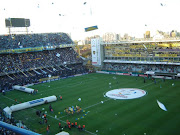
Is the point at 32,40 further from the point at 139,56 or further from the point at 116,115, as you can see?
the point at 116,115

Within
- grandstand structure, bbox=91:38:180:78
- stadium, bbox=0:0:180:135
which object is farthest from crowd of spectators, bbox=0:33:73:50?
grandstand structure, bbox=91:38:180:78

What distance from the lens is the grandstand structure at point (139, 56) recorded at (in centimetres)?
4228

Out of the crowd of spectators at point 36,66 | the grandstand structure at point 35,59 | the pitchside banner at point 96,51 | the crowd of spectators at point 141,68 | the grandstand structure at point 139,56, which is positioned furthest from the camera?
the pitchside banner at point 96,51

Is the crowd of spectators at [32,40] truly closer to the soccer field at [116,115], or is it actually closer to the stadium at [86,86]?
the stadium at [86,86]

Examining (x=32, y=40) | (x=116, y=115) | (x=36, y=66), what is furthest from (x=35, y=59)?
(x=116, y=115)

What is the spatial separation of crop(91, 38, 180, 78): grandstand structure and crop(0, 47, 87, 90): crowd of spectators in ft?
25.6

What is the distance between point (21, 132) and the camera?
4180 mm

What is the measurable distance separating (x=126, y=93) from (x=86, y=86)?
396 inches

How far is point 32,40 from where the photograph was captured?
57469 mm

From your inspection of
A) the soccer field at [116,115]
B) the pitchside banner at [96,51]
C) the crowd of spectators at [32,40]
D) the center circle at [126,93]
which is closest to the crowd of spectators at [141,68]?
the pitchside banner at [96,51]

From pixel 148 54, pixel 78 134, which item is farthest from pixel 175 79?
pixel 78 134

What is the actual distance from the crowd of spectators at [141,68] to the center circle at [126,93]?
16497mm

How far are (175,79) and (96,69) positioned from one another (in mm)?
24954

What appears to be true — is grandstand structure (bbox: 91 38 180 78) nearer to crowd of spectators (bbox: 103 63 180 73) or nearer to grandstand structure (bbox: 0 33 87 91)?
crowd of spectators (bbox: 103 63 180 73)
